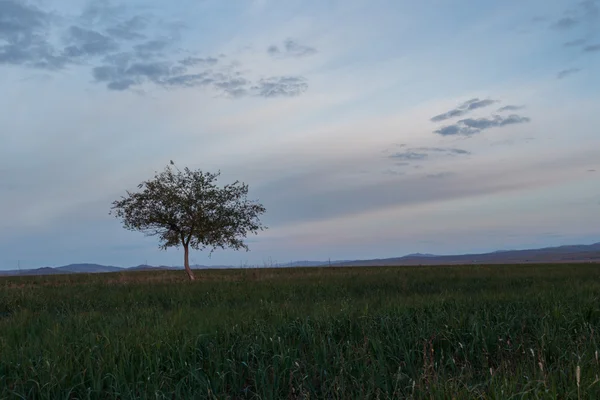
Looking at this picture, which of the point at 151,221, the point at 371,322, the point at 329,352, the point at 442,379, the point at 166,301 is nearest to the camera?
the point at 442,379

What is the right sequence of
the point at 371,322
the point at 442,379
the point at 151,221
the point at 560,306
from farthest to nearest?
the point at 151,221 → the point at 560,306 → the point at 371,322 → the point at 442,379

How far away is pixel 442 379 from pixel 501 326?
163 inches

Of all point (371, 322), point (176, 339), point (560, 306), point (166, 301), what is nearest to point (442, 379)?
point (371, 322)

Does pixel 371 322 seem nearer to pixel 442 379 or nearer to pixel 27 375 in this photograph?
pixel 442 379

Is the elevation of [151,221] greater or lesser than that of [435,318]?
greater

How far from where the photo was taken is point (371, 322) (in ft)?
34.2

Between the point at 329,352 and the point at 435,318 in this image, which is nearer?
the point at 329,352

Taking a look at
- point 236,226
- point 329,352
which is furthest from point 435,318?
point 236,226

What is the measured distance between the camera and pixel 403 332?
9.58m

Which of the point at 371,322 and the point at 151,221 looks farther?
the point at 151,221

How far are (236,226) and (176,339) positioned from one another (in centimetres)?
3284

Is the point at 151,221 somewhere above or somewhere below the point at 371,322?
above

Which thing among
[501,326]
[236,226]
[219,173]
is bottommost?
[501,326]

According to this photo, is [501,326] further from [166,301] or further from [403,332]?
[166,301]
